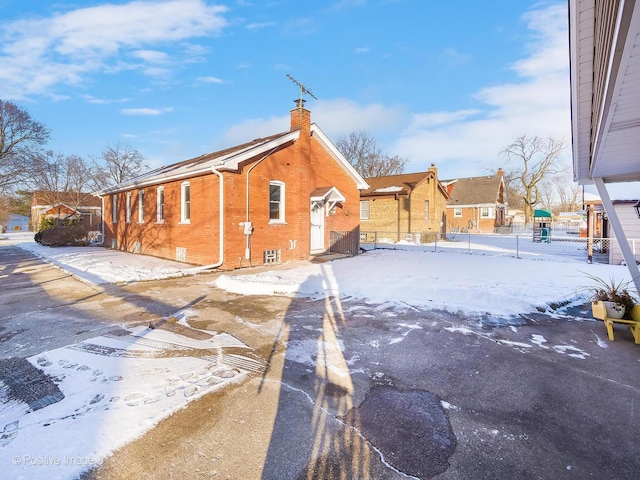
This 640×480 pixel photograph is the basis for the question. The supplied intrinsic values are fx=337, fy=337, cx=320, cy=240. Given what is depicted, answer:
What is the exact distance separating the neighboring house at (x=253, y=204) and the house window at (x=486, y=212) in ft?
95.0

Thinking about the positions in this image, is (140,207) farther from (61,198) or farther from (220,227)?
(61,198)

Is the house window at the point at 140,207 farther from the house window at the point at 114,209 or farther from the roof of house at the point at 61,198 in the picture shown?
the roof of house at the point at 61,198

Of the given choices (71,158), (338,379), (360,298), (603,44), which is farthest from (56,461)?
(71,158)

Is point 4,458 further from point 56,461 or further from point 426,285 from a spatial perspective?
point 426,285

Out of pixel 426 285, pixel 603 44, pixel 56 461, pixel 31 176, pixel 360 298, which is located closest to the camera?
pixel 56 461

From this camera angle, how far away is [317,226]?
15.3 metres

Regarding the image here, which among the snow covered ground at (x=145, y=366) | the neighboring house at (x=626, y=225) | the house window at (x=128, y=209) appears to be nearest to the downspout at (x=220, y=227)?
the snow covered ground at (x=145, y=366)

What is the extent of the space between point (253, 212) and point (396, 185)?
57.8 feet

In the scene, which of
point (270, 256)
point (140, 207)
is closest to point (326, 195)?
point (270, 256)

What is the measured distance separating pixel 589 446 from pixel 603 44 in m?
3.40

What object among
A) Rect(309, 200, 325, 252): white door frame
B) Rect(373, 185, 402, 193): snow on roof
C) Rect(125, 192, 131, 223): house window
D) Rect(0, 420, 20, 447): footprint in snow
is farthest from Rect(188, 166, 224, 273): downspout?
Rect(373, 185, 402, 193): snow on roof

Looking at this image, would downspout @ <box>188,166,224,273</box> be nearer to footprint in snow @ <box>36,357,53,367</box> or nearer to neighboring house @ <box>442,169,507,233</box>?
footprint in snow @ <box>36,357,53,367</box>

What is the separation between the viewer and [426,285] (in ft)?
27.8

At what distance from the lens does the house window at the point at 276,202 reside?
1329cm
